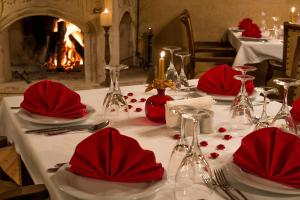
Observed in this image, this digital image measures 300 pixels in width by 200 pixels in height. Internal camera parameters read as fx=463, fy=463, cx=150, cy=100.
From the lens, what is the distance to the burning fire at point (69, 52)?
4848 millimetres

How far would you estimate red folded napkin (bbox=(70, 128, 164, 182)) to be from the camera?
121 centimetres

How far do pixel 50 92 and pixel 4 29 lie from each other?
2.80 m

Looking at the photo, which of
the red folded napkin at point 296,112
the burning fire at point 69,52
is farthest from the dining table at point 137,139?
the burning fire at point 69,52

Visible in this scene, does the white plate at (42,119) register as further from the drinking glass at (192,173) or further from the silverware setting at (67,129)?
the drinking glass at (192,173)

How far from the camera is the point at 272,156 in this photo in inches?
48.3

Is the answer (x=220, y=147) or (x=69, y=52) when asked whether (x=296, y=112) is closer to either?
(x=220, y=147)

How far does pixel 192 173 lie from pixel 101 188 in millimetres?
247

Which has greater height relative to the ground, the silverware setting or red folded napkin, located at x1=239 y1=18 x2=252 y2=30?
red folded napkin, located at x1=239 y1=18 x2=252 y2=30

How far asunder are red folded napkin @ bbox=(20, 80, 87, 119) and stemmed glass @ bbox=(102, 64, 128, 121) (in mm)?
99

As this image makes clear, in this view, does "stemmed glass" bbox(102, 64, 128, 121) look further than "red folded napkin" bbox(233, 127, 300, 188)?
Yes

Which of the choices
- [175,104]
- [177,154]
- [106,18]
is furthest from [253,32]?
[177,154]

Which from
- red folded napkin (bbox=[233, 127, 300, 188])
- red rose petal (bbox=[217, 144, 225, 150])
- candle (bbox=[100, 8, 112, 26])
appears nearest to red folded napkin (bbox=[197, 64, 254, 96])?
red rose petal (bbox=[217, 144, 225, 150])

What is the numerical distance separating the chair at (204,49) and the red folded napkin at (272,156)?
2992mm

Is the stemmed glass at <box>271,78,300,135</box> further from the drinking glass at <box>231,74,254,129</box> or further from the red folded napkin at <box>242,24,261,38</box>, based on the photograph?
the red folded napkin at <box>242,24,261,38</box>
